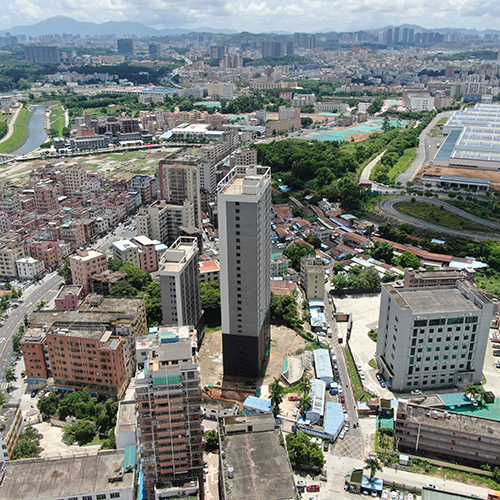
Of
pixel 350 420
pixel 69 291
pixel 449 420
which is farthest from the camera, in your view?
pixel 69 291

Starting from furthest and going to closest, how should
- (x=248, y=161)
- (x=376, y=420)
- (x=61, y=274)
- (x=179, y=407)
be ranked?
(x=248, y=161) < (x=61, y=274) < (x=376, y=420) < (x=179, y=407)

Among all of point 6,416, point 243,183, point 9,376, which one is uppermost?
point 243,183

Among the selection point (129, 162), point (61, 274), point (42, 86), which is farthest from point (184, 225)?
point (42, 86)

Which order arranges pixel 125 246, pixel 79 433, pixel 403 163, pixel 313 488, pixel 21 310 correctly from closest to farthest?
pixel 313 488 < pixel 79 433 < pixel 21 310 < pixel 125 246 < pixel 403 163

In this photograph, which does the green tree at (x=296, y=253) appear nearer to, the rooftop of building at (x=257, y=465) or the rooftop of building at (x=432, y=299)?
the rooftop of building at (x=432, y=299)

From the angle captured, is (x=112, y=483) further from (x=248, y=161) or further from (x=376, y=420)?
(x=248, y=161)

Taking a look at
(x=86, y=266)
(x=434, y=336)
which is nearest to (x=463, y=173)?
(x=434, y=336)

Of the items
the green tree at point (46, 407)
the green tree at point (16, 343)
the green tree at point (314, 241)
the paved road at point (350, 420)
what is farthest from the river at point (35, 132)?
the paved road at point (350, 420)

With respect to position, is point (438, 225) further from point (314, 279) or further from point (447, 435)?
point (447, 435)
